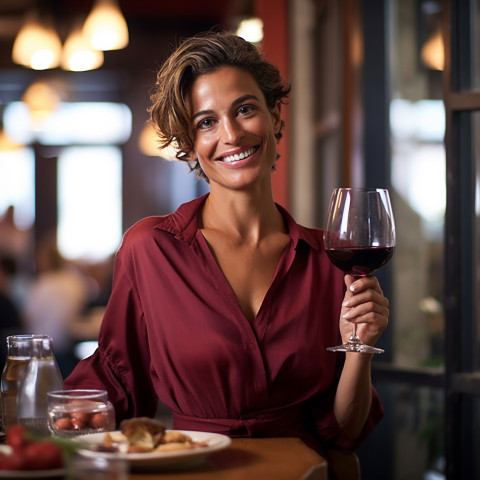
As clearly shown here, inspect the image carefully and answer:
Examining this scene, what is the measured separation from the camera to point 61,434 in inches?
51.4

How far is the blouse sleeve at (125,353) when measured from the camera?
1.80m

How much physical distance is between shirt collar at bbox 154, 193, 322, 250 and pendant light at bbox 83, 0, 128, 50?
120 inches

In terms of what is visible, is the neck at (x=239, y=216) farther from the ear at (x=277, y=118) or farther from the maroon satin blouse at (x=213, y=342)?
the ear at (x=277, y=118)

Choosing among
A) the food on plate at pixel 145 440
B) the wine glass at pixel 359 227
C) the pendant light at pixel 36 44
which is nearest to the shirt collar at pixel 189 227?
the wine glass at pixel 359 227

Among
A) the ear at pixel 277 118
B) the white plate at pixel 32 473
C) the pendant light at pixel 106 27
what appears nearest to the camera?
the white plate at pixel 32 473

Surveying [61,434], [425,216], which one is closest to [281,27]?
[425,216]

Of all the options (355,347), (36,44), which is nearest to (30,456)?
(355,347)

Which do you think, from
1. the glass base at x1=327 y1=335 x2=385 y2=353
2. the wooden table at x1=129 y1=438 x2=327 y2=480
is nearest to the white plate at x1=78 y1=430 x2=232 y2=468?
the wooden table at x1=129 y1=438 x2=327 y2=480

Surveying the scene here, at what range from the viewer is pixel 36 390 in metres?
1.36

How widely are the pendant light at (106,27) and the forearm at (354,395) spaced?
3.44 meters

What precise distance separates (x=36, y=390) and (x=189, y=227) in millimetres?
614

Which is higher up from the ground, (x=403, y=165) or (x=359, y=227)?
(x=403, y=165)

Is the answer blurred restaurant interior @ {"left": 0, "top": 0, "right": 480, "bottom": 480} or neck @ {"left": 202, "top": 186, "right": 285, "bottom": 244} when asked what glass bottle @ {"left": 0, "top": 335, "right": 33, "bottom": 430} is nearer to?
neck @ {"left": 202, "top": 186, "right": 285, "bottom": 244}

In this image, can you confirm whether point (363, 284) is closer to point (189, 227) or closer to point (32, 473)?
point (189, 227)
